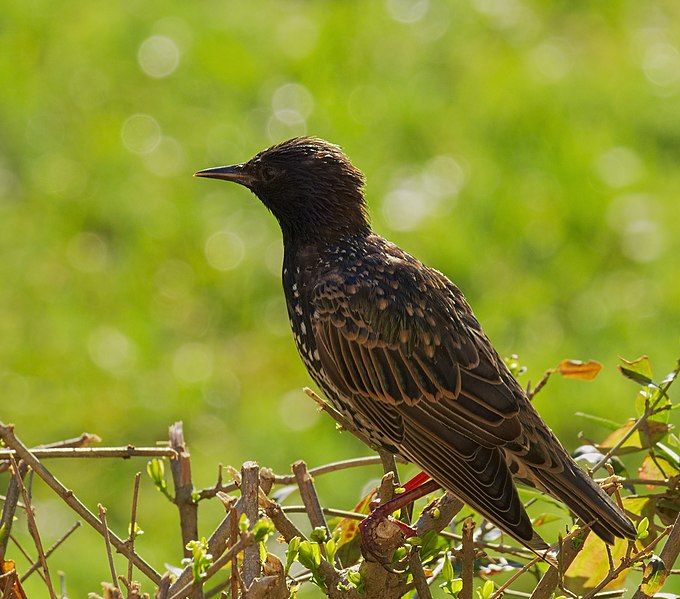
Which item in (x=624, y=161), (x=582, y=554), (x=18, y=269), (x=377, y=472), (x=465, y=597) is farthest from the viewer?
(x=624, y=161)

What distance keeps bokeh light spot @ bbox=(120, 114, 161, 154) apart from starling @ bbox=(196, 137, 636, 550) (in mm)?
4445

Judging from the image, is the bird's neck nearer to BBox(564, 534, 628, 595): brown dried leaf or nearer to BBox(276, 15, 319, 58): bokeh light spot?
BBox(564, 534, 628, 595): brown dried leaf

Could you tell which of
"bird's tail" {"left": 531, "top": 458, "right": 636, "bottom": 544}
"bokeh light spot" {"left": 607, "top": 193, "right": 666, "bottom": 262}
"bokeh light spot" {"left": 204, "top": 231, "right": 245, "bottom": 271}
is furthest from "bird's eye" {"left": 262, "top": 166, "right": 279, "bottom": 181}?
"bokeh light spot" {"left": 607, "top": 193, "right": 666, "bottom": 262}

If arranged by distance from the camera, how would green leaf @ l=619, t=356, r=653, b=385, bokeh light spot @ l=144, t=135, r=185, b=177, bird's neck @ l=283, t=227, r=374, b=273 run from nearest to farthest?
green leaf @ l=619, t=356, r=653, b=385 → bird's neck @ l=283, t=227, r=374, b=273 → bokeh light spot @ l=144, t=135, r=185, b=177

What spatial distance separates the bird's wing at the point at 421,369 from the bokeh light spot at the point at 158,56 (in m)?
5.88

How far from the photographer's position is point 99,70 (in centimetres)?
1005

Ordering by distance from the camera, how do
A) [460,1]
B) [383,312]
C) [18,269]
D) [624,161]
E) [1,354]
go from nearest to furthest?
[383,312], [1,354], [18,269], [624,161], [460,1]

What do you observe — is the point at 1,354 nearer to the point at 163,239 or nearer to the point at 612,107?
the point at 163,239

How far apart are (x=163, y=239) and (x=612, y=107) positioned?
3.68 metres

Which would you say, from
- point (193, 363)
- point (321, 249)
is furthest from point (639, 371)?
point (193, 363)

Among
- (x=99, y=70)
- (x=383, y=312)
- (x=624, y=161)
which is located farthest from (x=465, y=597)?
(x=99, y=70)

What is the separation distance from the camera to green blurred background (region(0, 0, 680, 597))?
7180 mm

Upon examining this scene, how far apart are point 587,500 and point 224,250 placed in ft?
16.3

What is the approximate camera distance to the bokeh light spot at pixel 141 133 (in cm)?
922
